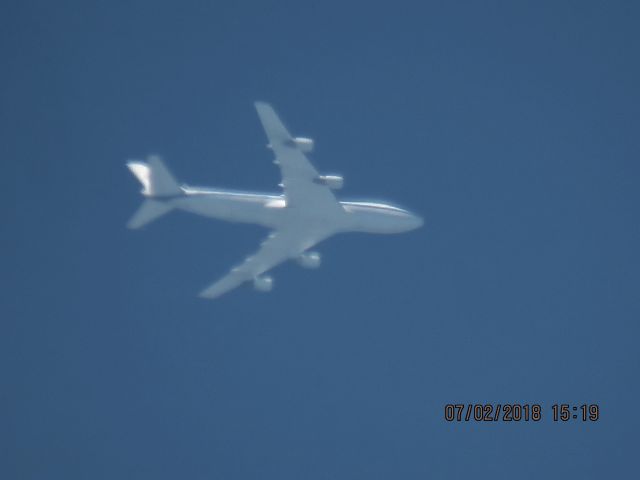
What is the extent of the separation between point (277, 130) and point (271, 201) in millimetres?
5179

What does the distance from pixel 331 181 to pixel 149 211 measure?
969 centimetres

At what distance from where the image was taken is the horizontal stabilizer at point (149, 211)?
161 ft

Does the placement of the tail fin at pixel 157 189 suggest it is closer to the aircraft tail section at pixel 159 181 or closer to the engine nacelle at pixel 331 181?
the aircraft tail section at pixel 159 181

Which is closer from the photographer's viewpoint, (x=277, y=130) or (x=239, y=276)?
(x=277, y=130)

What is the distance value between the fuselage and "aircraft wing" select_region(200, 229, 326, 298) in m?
0.85

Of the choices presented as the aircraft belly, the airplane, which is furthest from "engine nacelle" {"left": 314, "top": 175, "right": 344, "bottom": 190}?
the aircraft belly

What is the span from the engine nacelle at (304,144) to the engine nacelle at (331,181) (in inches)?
82.4

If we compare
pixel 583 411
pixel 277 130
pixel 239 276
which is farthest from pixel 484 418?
pixel 277 130

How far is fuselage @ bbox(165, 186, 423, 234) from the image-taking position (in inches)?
1961

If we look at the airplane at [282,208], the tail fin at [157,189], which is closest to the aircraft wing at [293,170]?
the airplane at [282,208]

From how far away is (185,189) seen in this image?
50156 millimetres

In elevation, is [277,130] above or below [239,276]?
above

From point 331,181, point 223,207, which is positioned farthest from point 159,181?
point 331,181

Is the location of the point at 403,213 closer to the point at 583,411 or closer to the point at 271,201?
the point at 271,201
